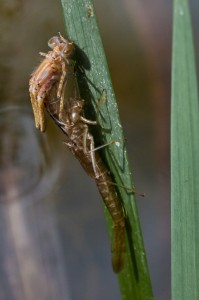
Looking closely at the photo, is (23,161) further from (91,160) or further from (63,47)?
(63,47)

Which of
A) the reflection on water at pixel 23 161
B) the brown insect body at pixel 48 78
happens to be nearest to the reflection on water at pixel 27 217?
the reflection on water at pixel 23 161

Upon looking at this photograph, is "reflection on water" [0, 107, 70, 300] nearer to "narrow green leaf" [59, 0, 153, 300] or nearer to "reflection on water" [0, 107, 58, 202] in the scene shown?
"reflection on water" [0, 107, 58, 202]

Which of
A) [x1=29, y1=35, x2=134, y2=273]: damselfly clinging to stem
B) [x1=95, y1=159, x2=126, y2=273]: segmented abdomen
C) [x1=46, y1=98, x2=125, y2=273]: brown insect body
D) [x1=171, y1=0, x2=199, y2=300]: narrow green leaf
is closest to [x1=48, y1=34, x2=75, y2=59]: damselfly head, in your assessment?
[x1=29, y1=35, x2=134, y2=273]: damselfly clinging to stem

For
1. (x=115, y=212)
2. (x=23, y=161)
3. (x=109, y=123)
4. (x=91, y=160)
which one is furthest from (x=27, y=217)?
(x=109, y=123)

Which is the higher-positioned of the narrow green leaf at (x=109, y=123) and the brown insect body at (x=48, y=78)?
the brown insect body at (x=48, y=78)

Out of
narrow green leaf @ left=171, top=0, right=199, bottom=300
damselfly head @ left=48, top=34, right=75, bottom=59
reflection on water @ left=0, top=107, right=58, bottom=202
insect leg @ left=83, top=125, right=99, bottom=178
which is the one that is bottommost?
narrow green leaf @ left=171, top=0, right=199, bottom=300

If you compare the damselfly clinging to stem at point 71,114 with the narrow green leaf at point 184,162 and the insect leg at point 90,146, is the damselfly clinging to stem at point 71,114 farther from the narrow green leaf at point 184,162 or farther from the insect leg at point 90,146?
the narrow green leaf at point 184,162
